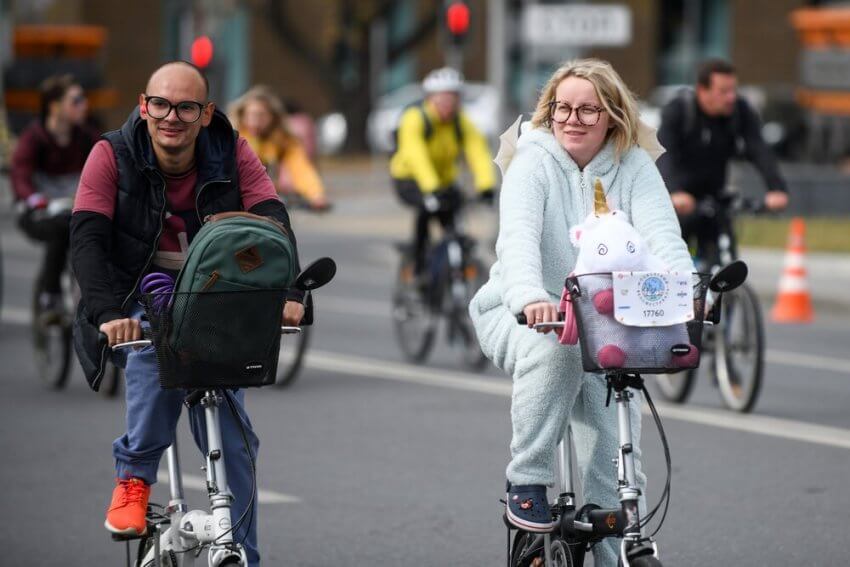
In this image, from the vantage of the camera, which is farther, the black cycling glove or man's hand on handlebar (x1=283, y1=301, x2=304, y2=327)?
the black cycling glove

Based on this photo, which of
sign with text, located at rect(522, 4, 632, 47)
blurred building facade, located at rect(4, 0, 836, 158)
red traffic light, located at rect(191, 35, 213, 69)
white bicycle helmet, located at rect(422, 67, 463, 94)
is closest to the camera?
white bicycle helmet, located at rect(422, 67, 463, 94)

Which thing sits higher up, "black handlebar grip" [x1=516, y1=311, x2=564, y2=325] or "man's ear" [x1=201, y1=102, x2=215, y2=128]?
"man's ear" [x1=201, y1=102, x2=215, y2=128]

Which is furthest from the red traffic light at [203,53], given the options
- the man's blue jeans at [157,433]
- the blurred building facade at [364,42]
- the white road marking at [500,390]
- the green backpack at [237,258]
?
the green backpack at [237,258]

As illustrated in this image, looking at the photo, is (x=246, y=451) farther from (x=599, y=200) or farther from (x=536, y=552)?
(x=599, y=200)

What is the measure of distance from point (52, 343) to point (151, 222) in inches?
239

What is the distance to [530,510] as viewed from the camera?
5023 mm

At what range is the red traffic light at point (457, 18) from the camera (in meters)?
21.2

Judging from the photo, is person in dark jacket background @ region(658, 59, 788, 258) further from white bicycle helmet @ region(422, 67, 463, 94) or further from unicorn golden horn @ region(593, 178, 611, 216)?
unicorn golden horn @ region(593, 178, 611, 216)

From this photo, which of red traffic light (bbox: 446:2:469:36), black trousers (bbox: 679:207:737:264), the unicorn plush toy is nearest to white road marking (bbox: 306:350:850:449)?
black trousers (bbox: 679:207:737:264)

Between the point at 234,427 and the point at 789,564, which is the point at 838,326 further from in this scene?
the point at 234,427

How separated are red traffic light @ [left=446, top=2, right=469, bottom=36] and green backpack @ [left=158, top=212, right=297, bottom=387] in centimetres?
1678

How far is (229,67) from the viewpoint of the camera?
1949 inches

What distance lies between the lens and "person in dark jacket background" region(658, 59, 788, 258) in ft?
32.7

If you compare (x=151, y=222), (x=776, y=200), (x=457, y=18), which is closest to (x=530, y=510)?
(x=151, y=222)
